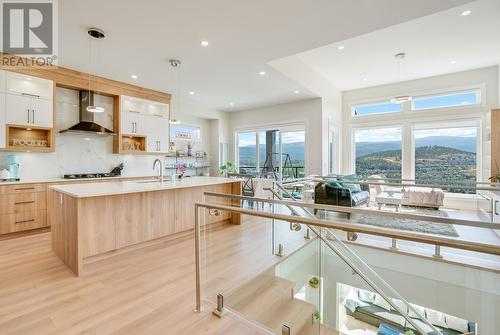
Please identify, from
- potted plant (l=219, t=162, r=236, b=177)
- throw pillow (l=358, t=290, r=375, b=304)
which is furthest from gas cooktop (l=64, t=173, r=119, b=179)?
throw pillow (l=358, t=290, r=375, b=304)

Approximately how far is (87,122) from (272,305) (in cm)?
492

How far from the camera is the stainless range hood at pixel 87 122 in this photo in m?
4.75

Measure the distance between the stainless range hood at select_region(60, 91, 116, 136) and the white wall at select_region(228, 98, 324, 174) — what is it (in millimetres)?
4345

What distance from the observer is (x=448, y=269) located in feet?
8.75

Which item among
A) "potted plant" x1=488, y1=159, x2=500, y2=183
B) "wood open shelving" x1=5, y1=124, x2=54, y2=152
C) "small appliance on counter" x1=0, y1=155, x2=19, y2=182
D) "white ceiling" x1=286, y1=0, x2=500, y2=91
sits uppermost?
"white ceiling" x1=286, y1=0, x2=500, y2=91

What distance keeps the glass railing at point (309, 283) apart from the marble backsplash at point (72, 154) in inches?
146

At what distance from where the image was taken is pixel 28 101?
4156mm

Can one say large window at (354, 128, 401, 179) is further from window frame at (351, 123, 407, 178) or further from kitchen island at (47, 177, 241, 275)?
kitchen island at (47, 177, 241, 275)

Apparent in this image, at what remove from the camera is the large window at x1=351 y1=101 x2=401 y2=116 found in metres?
7.37

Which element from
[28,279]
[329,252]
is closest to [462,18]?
[329,252]

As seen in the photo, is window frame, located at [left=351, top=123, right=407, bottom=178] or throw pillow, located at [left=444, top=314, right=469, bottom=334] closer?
throw pillow, located at [left=444, top=314, right=469, bottom=334]

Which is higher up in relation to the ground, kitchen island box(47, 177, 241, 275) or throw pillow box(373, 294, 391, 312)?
kitchen island box(47, 177, 241, 275)

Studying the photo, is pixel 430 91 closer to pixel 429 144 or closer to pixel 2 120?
pixel 429 144

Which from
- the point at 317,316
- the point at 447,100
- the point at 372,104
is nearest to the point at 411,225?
the point at 317,316
